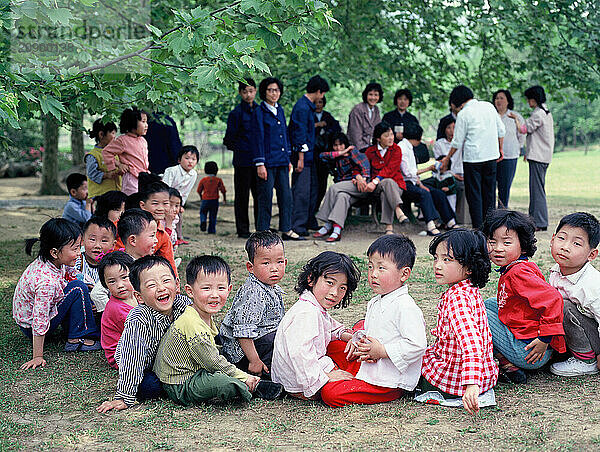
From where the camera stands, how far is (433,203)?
9.24 metres

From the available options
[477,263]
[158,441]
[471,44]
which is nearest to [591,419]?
[477,263]

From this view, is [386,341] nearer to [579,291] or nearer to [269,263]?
[269,263]

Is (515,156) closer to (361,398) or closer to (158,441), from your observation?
(361,398)

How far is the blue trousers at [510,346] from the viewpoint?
3.79m

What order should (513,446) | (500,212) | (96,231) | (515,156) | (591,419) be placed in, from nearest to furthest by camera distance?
(513,446), (591,419), (500,212), (96,231), (515,156)

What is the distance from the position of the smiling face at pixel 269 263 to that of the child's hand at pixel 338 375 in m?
0.60

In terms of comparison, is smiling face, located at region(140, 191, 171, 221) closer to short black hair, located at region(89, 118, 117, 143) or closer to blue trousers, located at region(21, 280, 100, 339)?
blue trousers, located at region(21, 280, 100, 339)

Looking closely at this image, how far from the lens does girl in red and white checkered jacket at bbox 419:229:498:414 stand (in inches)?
136

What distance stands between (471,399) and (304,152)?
20.0 feet

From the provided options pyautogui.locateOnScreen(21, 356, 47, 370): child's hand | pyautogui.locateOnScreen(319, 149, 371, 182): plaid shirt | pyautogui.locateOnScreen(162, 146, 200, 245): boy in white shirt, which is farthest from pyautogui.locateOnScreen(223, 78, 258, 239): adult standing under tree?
pyautogui.locateOnScreen(21, 356, 47, 370): child's hand

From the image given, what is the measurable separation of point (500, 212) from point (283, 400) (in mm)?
1556

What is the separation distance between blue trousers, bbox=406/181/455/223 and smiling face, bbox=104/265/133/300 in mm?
5453

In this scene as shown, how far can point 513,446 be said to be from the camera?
302cm

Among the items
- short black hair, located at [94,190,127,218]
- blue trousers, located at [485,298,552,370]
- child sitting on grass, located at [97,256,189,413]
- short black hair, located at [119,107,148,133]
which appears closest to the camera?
child sitting on grass, located at [97,256,189,413]
